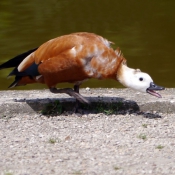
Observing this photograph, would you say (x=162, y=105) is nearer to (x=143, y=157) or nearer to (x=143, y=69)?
(x=143, y=157)

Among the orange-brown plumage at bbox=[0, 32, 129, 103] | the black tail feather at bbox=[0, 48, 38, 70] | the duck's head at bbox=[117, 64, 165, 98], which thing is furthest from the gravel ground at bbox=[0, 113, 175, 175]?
the black tail feather at bbox=[0, 48, 38, 70]

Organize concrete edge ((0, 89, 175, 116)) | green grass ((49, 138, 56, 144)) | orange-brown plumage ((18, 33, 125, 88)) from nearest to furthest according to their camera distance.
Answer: green grass ((49, 138, 56, 144)) < orange-brown plumage ((18, 33, 125, 88)) < concrete edge ((0, 89, 175, 116))

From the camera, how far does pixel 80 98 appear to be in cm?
658

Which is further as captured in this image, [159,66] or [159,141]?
[159,66]

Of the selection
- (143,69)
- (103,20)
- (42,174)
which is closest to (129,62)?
(143,69)

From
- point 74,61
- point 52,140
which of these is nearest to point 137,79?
point 74,61

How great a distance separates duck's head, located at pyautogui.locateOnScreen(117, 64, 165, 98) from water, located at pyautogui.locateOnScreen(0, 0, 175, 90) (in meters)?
2.74

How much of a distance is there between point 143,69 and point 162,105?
312 cm

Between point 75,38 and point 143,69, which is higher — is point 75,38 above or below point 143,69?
above

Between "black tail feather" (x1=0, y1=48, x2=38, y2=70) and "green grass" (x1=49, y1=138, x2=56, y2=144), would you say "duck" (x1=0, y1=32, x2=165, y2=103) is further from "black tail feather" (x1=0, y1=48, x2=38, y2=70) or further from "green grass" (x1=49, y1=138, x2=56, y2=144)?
"green grass" (x1=49, y1=138, x2=56, y2=144)

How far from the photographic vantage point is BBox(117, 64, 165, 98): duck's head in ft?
21.0

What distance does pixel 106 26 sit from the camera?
12070 mm

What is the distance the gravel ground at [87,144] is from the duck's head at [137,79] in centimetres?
35

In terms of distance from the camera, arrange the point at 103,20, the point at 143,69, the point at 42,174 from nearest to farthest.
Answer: the point at 42,174, the point at 143,69, the point at 103,20
